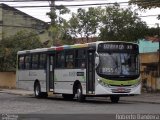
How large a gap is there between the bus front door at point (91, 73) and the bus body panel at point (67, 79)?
0.39m

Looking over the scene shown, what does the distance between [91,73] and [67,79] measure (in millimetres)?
2739

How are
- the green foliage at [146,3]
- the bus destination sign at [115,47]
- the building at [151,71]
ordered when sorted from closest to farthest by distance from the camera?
1. the bus destination sign at [115,47]
2. the green foliage at [146,3]
3. the building at [151,71]

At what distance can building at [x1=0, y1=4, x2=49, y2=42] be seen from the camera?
238 feet

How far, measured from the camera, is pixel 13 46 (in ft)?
192

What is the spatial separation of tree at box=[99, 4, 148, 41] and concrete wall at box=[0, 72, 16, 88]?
1671 cm

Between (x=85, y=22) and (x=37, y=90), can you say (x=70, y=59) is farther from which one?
(x=85, y=22)

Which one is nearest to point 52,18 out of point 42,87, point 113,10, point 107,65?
point 113,10

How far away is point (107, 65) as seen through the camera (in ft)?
86.0

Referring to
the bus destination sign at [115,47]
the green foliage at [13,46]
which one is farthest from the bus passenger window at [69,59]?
the green foliage at [13,46]

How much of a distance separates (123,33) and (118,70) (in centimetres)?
1034

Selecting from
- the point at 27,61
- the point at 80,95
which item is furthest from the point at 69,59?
the point at 27,61

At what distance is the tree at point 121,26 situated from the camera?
3584 cm

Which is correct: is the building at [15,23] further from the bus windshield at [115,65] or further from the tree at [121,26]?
the bus windshield at [115,65]

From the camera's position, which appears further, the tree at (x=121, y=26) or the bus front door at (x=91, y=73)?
the tree at (x=121, y=26)
